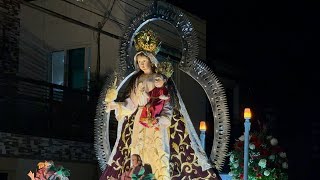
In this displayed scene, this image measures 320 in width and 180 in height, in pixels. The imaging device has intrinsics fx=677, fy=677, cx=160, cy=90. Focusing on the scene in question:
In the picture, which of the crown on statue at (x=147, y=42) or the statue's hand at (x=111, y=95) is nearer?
the statue's hand at (x=111, y=95)

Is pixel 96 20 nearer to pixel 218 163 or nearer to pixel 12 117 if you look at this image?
pixel 12 117

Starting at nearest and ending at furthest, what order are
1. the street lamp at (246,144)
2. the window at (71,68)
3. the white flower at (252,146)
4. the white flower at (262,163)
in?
the street lamp at (246,144) → the white flower at (262,163) → the white flower at (252,146) → the window at (71,68)

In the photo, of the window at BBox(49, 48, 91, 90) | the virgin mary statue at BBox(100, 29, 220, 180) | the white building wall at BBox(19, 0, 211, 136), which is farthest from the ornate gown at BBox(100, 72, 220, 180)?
the window at BBox(49, 48, 91, 90)

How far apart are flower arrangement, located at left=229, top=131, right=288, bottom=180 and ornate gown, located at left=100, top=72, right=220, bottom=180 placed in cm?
128

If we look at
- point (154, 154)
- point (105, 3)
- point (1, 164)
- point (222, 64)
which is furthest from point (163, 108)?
point (222, 64)

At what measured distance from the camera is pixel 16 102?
23.3ft

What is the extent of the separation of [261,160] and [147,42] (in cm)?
158

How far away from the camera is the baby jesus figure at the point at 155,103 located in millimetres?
3889

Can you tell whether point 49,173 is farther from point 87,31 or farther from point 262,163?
point 87,31

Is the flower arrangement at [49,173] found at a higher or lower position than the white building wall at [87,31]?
lower

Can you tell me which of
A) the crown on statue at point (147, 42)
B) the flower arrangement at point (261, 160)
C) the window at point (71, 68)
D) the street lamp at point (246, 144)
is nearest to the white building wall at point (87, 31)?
the window at point (71, 68)

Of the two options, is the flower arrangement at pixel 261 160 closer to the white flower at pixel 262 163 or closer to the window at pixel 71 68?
the white flower at pixel 262 163

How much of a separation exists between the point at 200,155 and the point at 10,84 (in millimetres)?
3538

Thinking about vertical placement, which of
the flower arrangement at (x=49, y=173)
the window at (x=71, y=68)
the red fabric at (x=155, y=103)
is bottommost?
the flower arrangement at (x=49, y=173)
